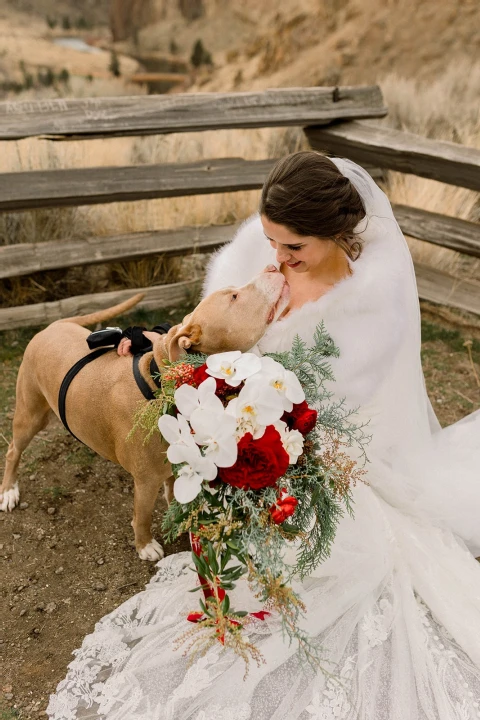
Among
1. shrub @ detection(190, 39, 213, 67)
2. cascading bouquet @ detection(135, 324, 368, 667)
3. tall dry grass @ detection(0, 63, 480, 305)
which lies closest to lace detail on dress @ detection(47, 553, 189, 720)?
cascading bouquet @ detection(135, 324, 368, 667)

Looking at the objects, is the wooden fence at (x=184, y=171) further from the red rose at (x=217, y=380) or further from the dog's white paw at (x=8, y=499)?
the red rose at (x=217, y=380)

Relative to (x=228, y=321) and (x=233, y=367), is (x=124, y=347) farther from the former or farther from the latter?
(x=233, y=367)

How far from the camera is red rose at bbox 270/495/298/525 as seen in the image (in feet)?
6.04

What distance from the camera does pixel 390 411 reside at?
295cm

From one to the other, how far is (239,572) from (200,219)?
432 cm

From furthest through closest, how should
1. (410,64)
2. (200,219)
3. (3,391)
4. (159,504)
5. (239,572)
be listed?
(410,64)
(200,219)
(3,391)
(159,504)
(239,572)

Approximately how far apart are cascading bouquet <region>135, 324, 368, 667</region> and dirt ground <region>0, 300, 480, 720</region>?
3.45 feet

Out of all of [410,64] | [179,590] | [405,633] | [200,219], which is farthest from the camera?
[410,64]

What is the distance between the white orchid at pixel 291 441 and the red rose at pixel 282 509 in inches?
4.5

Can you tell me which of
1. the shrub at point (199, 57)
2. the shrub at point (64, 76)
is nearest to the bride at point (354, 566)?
the shrub at point (64, 76)

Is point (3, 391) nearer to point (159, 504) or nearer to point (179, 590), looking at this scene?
point (159, 504)

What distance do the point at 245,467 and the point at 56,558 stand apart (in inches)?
73.0

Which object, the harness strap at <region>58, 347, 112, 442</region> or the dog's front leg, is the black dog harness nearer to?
the harness strap at <region>58, 347, 112, 442</region>

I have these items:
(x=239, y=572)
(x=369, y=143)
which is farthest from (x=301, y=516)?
(x=369, y=143)
